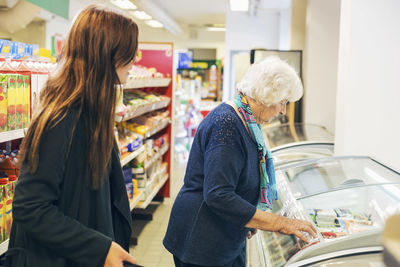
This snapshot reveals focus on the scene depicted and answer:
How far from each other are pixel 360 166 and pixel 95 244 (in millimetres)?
2076

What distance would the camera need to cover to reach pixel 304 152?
13.1 ft

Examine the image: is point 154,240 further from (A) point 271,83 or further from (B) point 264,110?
(A) point 271,83

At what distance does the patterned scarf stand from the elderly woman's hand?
0.16m

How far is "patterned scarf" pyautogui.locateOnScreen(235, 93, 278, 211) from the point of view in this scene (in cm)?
193

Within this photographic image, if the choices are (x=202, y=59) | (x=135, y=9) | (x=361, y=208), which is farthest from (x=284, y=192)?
(x=202, y=59)

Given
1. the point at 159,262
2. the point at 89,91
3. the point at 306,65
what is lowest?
the point at 159,262

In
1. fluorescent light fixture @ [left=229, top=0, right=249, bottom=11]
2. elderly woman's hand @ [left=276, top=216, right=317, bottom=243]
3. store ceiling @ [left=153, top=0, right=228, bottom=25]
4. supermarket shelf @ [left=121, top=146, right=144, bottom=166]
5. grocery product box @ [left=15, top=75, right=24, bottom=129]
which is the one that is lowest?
supermarket shelf @ [left=121, top=146, right=144, bottom=166]

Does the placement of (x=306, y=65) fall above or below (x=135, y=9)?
below

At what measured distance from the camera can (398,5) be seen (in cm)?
308

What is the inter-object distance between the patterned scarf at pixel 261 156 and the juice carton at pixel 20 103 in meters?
1.10

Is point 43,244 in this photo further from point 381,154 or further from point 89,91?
point 381,154

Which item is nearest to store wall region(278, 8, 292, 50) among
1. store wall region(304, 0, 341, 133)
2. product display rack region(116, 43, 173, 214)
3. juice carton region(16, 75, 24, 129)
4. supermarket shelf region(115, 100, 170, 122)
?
store wall region(304, 0, 341, 133)

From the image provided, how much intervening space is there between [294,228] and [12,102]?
1.46 metres

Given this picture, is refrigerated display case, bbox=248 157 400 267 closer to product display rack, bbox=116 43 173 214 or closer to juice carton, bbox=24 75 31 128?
juice carton, bbox=24 75 31 128
